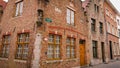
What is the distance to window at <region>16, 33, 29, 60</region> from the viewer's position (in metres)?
8.25

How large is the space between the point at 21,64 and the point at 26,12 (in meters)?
3.87

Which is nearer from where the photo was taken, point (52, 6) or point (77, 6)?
point (52, 6)

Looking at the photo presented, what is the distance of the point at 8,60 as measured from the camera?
9289mm

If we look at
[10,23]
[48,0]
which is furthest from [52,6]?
[10,23]

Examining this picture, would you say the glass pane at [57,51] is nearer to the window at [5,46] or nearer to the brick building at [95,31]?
the window at [5,46]

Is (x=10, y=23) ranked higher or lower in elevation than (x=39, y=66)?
higher

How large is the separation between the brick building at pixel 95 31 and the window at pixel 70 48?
110 inches

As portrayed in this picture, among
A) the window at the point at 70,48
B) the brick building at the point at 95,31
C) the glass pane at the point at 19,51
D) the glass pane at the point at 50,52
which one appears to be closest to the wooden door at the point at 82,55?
the brick building at the point at 95,31

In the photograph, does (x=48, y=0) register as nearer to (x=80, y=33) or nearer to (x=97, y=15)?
(x=80, y=33)

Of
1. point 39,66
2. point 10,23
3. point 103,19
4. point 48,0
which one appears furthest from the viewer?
point 103,19

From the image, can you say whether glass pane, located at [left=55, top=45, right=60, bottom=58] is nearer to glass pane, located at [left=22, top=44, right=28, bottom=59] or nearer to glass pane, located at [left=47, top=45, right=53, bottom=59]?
glass pane, located at [left=47, top=45, right=53, bottom=59]

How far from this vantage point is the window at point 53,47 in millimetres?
8487

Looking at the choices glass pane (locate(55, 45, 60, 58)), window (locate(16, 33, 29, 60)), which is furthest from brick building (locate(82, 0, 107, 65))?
window (locate(16, 33, 29, 60))

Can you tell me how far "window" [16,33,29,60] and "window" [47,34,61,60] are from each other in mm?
1592
